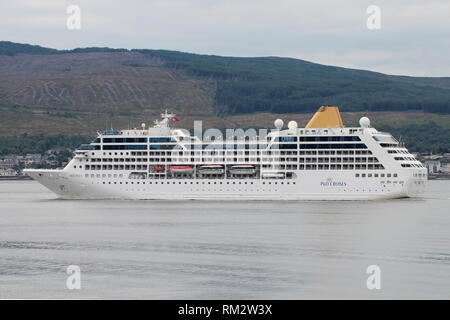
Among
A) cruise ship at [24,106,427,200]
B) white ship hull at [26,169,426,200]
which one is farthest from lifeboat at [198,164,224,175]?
white ship hull at [26,169,426,200]

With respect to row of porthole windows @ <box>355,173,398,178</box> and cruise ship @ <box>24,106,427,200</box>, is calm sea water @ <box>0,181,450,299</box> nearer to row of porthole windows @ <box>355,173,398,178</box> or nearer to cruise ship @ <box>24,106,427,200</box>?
row of porthole windows @ <box>355,173,398,178</box>

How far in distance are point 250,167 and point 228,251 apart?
1139 inches

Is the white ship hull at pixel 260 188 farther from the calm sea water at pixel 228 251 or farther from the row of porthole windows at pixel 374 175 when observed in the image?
the calm sea water at pixel 228 251

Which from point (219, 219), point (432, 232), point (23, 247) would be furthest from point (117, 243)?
point (432, 232)

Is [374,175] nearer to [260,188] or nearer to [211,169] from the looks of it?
[260,188]

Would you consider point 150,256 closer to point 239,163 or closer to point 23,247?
point 23,247

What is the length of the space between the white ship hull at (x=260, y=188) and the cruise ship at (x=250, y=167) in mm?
71

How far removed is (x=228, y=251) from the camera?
40.4 m

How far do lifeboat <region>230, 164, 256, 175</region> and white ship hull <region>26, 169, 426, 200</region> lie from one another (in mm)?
731

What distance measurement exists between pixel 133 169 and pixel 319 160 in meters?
13.9

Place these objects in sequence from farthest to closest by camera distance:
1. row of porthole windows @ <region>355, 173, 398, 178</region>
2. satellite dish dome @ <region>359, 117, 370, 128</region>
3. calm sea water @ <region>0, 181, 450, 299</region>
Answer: satellite dish dome @ <region>359, 117, 370, 128</region>, row of porthole windows @ <region>355, 173, 398, 178</region>, calm sea water @ <region>0, 181, 450, 299</region>

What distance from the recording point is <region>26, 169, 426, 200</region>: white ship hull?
66.9 meters

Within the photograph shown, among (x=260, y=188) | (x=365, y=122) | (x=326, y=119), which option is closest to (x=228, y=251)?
(x=260, y=188)

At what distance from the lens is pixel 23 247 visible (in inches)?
1695
